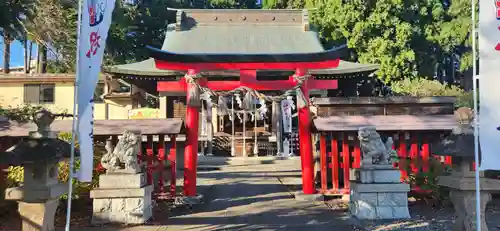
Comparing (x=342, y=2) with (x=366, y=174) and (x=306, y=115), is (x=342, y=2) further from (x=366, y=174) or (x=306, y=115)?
(x=366, y=174)

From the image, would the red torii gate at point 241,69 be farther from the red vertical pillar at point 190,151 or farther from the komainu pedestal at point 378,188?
A: the komainu pedestal at point 378,188

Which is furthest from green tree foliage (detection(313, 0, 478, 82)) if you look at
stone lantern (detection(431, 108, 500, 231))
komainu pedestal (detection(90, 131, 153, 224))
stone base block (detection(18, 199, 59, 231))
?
stone base block (detection(18, 199, 59, 231))

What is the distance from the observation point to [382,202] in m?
7.59

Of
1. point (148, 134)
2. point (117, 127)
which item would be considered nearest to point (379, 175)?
point (148, 134)

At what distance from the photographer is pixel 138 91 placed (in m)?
20.5

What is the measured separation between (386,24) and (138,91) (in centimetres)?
1256

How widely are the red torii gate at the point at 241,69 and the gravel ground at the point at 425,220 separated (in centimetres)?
188

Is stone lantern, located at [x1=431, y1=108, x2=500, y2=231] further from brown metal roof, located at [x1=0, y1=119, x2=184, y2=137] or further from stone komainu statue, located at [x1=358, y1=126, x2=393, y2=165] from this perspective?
brown metal roof, located at [x1=0, y1=119, x2=184, y2=137]

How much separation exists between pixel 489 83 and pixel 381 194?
3.54 meters

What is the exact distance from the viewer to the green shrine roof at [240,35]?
16156mm

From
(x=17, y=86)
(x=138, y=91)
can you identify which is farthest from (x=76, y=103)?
(x=17, y=86)

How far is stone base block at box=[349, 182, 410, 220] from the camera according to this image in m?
7.54

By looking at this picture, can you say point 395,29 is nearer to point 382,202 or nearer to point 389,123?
point 389,123

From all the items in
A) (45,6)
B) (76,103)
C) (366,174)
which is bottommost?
(366,174)
